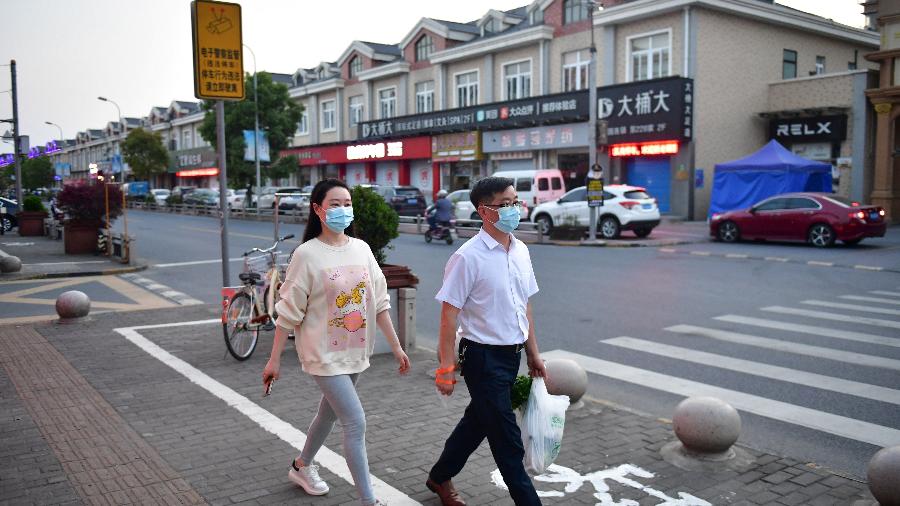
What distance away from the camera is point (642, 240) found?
22.2m

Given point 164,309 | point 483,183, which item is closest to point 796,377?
point 483,183

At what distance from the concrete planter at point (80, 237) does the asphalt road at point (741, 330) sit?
10.6 ft

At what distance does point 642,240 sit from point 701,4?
1236 centimetres

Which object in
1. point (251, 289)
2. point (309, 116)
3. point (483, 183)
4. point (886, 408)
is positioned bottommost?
point (886, 408)

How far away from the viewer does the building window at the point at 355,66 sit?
1932 inches

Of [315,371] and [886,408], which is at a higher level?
[315,371]

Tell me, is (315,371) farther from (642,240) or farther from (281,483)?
(642,240)

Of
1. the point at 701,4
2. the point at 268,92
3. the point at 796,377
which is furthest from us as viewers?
the point at 268,92

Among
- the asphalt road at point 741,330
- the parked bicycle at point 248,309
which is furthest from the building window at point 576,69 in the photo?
the parked bicycle at point 248,309

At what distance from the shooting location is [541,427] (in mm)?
3980

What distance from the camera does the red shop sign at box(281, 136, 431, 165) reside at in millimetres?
42281

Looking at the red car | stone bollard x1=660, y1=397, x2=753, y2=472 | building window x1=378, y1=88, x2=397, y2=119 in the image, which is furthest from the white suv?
building window x1=378, y1=88, x2=397, y2=119

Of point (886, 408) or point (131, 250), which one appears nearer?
point (886, 408)

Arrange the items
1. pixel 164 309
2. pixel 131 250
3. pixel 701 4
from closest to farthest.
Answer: pixel 164 309, pixel 131 250, pixel 701 4
